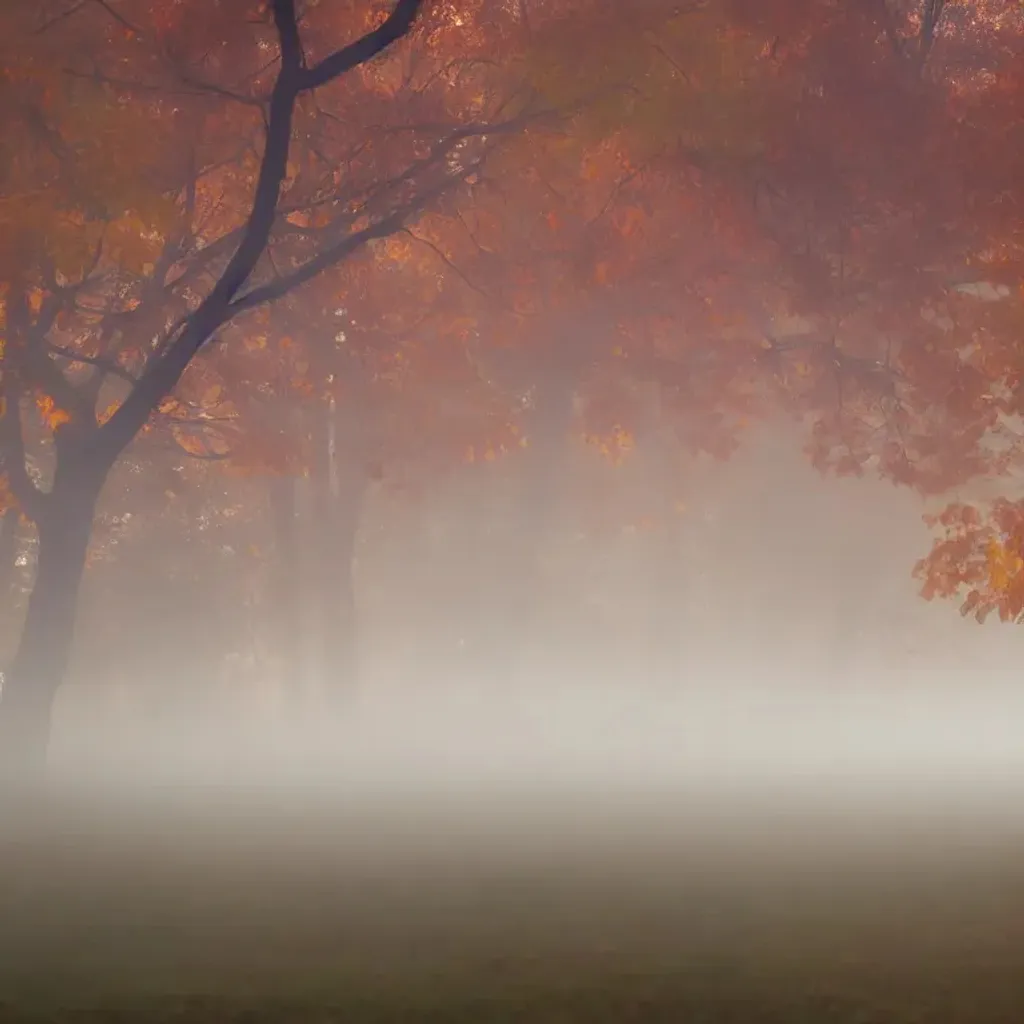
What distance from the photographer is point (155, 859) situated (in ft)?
32.4

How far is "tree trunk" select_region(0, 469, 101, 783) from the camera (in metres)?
17.8

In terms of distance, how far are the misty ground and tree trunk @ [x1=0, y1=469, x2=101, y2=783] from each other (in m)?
0.75

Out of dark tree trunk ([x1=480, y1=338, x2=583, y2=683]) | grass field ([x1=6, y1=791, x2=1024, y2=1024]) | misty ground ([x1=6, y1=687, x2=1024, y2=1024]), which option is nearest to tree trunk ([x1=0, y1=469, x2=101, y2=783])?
misty ground ([x1=6, y1=687, x2=1024, y2=1024])

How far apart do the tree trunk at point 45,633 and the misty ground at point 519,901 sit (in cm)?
75

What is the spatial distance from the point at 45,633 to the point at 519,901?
11780 mm

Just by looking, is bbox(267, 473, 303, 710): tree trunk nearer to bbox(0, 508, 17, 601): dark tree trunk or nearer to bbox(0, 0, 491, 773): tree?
bbox(0, 508, 17, 601): dark tree trunk

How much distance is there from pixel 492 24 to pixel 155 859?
949cm

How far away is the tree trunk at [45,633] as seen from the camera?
1777cm

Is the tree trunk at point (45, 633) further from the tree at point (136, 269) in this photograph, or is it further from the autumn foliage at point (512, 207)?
the autumn foliage at point (512, 207)

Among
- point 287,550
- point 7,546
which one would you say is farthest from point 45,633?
point 7,546

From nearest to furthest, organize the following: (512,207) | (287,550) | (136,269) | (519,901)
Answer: (519,901), (136,269), (512,207), (287,550)

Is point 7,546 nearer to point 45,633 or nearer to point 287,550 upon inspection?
point 287,550

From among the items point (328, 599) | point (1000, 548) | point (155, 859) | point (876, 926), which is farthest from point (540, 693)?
point (876, 926)

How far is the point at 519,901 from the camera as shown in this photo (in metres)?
7.38
